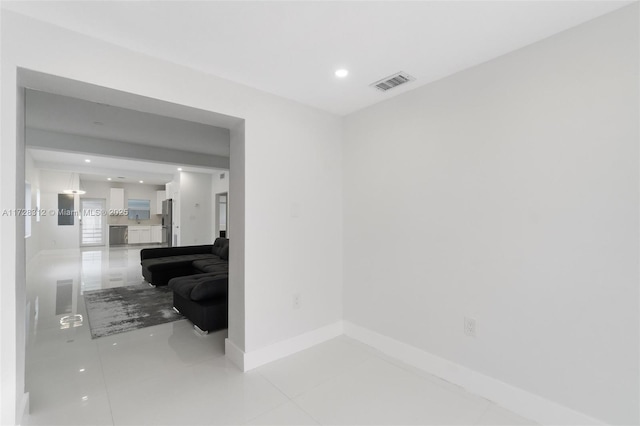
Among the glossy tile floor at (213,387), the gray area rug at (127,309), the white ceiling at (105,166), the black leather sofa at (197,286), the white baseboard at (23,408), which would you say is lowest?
the glossy tile floor at (213,387)

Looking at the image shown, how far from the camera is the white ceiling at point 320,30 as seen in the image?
1575 mm

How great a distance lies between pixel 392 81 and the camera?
247 cm

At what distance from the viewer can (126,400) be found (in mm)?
2066

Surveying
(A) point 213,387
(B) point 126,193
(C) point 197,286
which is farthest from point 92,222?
(A) point 213,387

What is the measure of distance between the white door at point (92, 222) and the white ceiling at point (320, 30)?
1185 centimetres

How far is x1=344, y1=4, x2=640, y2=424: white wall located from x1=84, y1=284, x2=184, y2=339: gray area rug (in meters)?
2.94

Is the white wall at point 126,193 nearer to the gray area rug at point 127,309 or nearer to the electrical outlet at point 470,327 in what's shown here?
the gray area rug at point 127,309

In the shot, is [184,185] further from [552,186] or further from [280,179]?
[552,186]

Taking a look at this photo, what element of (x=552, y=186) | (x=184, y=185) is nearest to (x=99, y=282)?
(x=184, y=185)

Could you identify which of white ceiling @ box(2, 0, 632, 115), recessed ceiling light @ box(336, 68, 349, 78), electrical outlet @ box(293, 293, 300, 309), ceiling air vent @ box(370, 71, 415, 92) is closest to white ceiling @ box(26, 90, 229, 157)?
white ceiling @ box(2, 0, 632, 115)

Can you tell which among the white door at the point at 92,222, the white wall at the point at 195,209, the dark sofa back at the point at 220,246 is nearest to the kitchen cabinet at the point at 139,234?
the white door at the point at 92,222

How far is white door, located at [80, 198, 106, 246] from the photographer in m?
11.0

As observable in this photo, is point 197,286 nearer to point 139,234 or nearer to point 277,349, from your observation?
point 277,349

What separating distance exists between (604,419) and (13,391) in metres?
3.26
